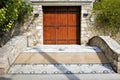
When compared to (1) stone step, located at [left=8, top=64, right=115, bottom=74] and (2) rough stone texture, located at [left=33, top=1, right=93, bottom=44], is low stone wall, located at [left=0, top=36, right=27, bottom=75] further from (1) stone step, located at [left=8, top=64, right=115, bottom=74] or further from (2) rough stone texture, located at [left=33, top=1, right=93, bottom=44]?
(2) rough stone texture, located at [left=33, top=1, right=93, bottom=44]

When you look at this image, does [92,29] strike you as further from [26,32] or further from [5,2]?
[5,2]

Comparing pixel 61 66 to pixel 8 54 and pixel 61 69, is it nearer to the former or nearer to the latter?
pixel 61 69

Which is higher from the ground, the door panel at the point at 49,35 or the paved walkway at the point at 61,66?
the door panel at the point at 49,35

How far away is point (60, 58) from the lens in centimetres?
1057

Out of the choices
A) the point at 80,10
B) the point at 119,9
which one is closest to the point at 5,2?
the point at 80,10

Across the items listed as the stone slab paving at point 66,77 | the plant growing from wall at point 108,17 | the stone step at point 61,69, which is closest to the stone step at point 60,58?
the stone step at point 61,69

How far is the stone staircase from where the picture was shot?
9.07 meters

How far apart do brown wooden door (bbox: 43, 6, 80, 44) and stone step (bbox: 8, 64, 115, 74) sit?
6.43 meters

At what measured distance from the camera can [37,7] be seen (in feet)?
50.8

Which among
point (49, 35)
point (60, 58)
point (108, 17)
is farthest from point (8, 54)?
point (108, 17)

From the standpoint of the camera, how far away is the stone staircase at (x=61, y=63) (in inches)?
357

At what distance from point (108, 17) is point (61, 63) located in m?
6.44

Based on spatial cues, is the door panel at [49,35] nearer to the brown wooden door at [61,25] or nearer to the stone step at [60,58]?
the brown wooden door at [61,25]

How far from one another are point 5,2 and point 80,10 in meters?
4.96
